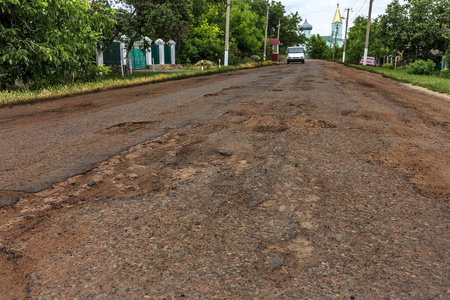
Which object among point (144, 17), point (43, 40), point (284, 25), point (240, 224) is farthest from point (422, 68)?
point (284, 25)

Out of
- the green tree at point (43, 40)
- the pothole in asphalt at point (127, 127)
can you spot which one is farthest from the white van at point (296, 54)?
the pothole in asphalt at point (127, 127)

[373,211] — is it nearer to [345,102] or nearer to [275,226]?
[275,226]

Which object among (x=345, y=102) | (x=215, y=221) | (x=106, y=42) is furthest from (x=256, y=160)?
(x=106, y=42)

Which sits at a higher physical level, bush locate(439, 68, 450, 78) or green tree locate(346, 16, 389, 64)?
green tree locate(346, 16, 389, 64)

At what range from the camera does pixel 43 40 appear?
10359 mm

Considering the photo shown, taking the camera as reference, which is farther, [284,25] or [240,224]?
[284,25]

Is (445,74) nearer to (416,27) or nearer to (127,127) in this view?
(416,27)

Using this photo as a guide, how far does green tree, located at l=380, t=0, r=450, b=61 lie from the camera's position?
2609cm

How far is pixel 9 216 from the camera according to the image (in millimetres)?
2764

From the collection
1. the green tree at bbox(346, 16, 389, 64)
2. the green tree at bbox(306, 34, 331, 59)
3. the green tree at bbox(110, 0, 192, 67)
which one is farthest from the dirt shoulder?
the green tree at bbox(306, 34, 331, 59)

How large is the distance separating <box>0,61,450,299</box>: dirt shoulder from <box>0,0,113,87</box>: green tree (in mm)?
6833

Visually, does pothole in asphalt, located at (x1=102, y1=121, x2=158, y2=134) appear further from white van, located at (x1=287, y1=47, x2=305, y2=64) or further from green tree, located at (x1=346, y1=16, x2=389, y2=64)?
green tree, located at (x1=346, y1=16, x2=389, y2=64)

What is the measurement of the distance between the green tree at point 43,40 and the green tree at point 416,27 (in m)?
24.5

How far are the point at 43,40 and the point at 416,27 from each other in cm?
2687
